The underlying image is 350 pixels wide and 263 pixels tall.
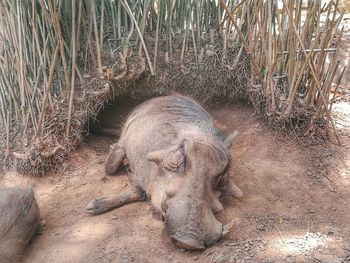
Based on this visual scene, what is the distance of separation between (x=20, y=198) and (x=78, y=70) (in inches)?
46.6

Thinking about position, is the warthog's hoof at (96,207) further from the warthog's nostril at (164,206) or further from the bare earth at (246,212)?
the warthog's nostril at (164,206)

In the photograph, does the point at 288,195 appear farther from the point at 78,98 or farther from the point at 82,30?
the point at 82,30

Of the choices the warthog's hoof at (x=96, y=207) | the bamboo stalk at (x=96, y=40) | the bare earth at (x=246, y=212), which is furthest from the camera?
the bamboo stalk at (x=96, y=40)

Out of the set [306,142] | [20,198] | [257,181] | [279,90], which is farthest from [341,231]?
[20,198]

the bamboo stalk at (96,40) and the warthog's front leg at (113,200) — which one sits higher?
the bamboo stalk at (96,40)

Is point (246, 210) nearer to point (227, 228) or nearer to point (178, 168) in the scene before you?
point (227, 228)

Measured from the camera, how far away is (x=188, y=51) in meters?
4.41

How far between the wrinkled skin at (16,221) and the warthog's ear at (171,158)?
88cm

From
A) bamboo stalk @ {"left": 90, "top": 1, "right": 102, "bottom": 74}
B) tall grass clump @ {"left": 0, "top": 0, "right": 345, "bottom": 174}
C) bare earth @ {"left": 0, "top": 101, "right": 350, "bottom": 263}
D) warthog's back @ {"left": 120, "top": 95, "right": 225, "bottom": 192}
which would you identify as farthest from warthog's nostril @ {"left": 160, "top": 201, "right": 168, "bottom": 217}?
bamboo stalk @ {"left": 90, "top": 1, "right": 102, "bottom": 74}

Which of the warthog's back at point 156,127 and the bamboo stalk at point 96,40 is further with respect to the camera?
the bamboo stalk at point 96,40

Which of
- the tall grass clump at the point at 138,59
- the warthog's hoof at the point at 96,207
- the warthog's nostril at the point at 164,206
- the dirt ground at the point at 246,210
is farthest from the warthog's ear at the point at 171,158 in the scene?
the tall grass clump at the point at 138,59

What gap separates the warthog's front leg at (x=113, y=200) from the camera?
3.42m

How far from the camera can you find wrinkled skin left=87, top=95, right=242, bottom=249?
2814 millimetres

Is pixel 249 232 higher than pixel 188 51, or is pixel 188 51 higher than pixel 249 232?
pixel 188 51
